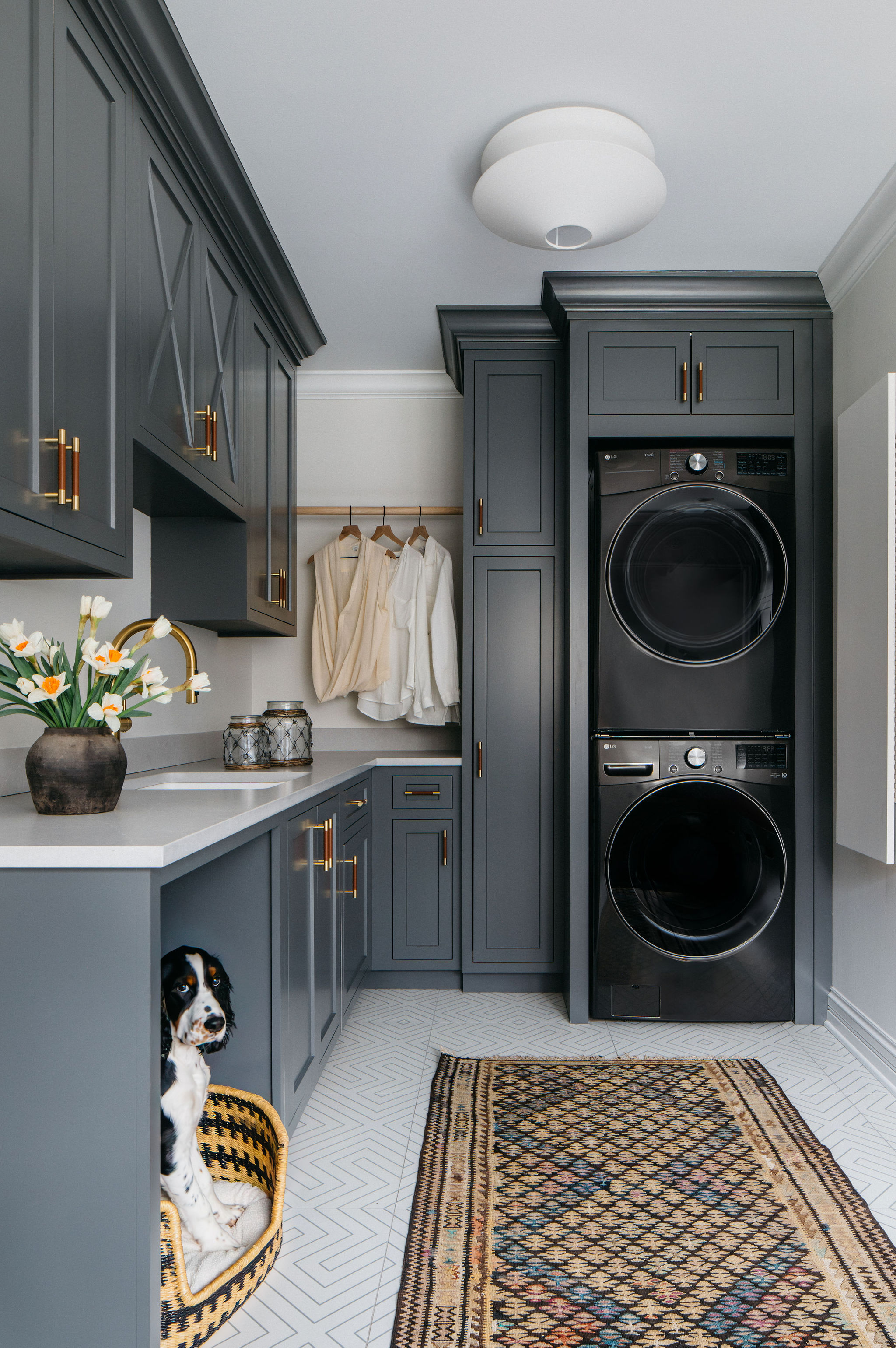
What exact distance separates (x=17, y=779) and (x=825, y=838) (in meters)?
2.45

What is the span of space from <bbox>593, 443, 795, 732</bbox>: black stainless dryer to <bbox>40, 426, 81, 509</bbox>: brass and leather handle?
1846 mm

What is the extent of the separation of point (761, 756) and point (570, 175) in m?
1.85

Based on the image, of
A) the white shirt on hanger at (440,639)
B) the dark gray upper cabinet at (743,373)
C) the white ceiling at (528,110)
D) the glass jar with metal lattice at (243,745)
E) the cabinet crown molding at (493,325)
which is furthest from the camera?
the white shirt on hanger at (440,639)

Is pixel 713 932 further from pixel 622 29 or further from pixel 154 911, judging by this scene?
pixel 622 29

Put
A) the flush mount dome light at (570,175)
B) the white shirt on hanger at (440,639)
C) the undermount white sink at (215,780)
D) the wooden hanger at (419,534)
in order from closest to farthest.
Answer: the flush mount dome light at (570,175)
the undermount white sink at (215,780)
the white shirt on hanger at (440,639)
the wooden hanger at (419,534)

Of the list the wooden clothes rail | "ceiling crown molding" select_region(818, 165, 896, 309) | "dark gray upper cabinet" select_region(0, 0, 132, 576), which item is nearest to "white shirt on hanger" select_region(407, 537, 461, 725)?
the wooden clothes rail

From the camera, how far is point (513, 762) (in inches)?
130

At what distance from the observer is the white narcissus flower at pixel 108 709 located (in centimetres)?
157

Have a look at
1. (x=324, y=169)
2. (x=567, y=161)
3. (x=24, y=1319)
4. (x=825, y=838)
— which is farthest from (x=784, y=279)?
(x=24, y=1319)

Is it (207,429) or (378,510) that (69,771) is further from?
(378,510)

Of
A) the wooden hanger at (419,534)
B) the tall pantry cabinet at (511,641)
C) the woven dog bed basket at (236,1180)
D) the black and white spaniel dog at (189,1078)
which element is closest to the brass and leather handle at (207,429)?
the tall pantry cabinet at (511,641)

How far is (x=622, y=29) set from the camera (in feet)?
6.18

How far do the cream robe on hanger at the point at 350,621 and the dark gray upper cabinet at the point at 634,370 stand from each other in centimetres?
112

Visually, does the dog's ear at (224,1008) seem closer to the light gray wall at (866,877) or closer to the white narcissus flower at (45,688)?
the white narcissus flower at (45,688)
